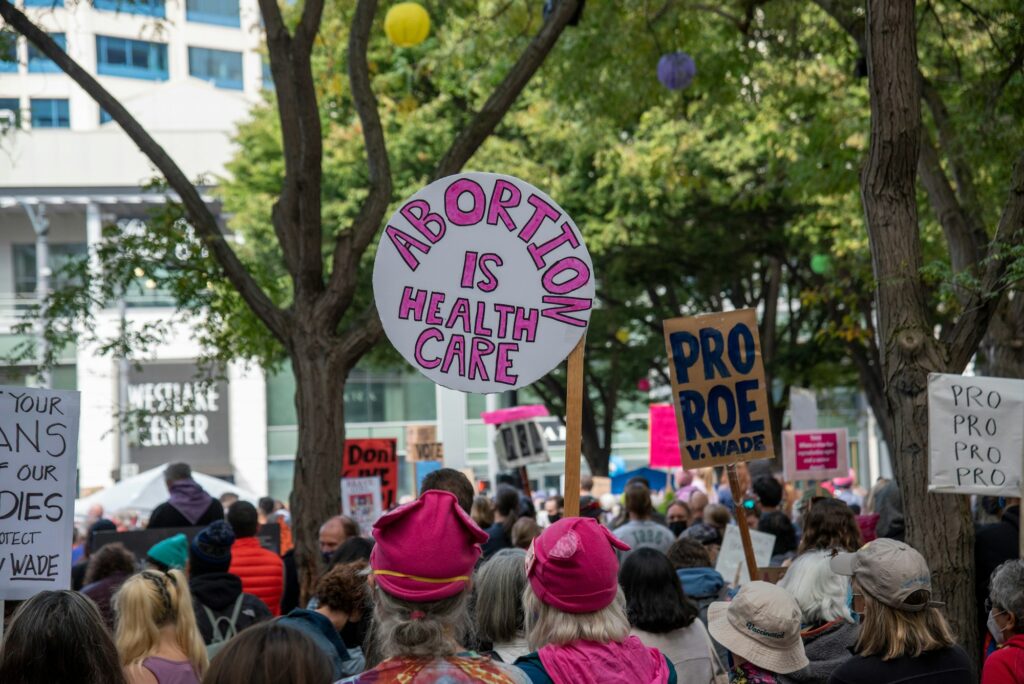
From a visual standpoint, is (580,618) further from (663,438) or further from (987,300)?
(663,438)

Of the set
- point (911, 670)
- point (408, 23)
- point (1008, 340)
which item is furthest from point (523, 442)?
point (911, 670)

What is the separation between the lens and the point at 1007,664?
4.95 meters

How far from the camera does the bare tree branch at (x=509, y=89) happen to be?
1071cm

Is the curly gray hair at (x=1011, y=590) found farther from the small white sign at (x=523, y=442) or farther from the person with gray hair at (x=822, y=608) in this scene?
the small white sign at (x=523, y=442)

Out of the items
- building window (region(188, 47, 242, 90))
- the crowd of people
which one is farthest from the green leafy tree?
building window (region(188, 47, 242, 90))

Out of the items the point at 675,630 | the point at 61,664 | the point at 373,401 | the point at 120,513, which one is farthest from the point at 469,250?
the point at 373,401

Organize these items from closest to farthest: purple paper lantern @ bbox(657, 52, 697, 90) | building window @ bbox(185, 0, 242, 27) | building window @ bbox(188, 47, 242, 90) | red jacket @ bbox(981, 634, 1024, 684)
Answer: red jacket @ bbox(981, 634, 1024, 684)
purple paper lantern @ bbox(657, 52, 697, 90)
building window @ bbox(185, 0, 242, 27)
building window @ bbox(188, 47, 242, 90)

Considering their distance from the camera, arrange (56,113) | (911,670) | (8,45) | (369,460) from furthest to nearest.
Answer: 1. (56,113)
2. (369,460)
3. (8,45)
4. (911,670)

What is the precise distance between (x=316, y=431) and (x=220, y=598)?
11.8ft

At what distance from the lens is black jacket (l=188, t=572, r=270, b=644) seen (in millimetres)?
7215

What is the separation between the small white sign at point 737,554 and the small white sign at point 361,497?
4.61 m

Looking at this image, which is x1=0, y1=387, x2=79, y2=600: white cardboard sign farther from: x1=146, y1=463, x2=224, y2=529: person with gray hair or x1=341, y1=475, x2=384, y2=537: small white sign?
x1=341, y1=475, x2=384, y2=537: small white sign

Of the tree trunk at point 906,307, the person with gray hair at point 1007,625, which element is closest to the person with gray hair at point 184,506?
the tree trunk at point 906,307

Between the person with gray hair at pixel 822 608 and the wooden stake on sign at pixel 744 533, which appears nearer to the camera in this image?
the person with gray hair at pixel 822 608
